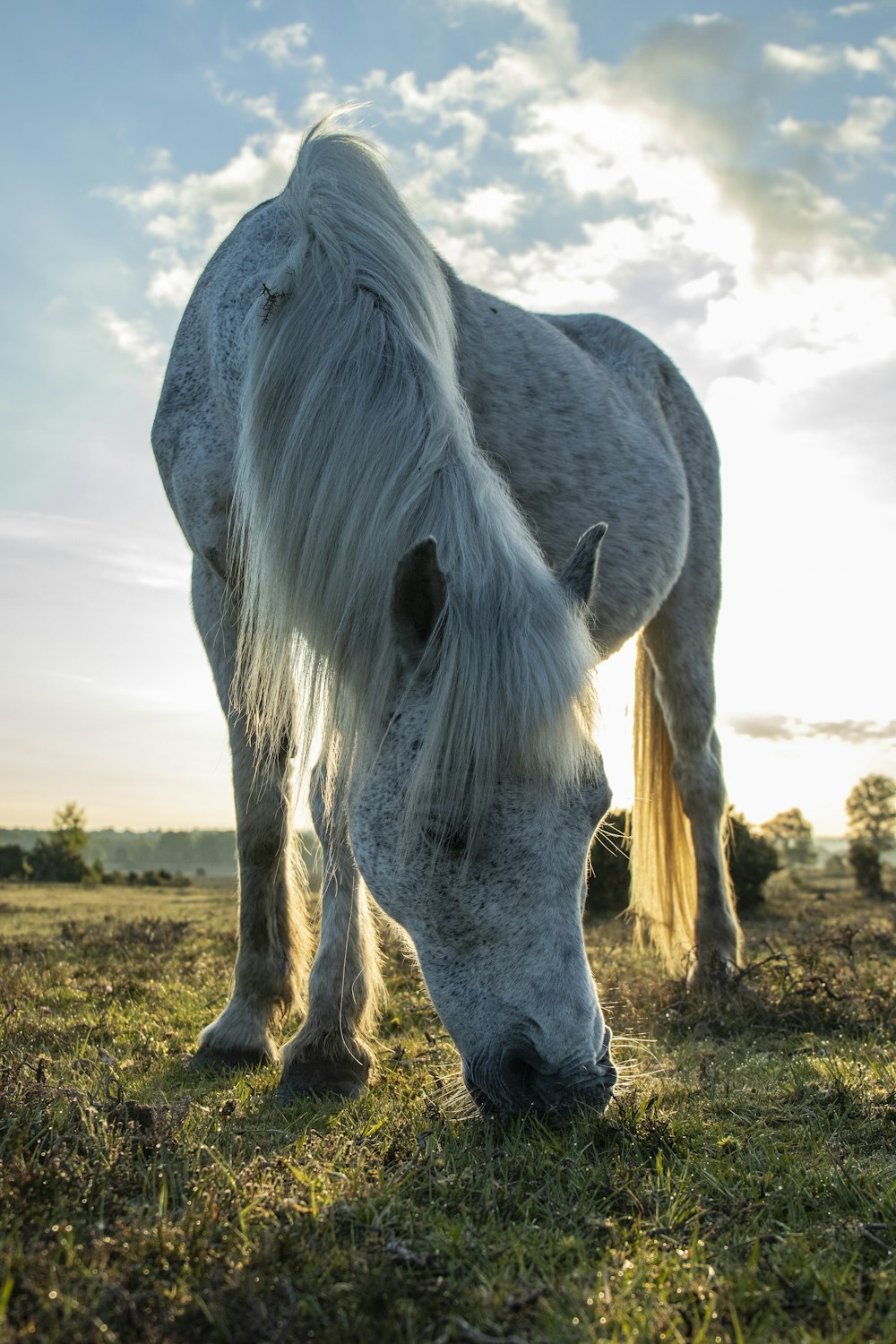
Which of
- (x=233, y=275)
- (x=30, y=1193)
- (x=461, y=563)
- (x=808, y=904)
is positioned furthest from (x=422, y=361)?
(x=808, y=904)

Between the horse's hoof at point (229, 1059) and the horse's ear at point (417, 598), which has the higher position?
the horse's ear at point (417, 598)

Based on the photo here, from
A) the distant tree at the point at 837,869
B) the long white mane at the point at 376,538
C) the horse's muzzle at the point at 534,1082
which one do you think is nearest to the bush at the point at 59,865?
the distant tree at the point at 837,869

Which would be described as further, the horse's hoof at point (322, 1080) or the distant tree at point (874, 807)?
the distant tree at point (874, 807)

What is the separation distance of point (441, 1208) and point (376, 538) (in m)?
1.61

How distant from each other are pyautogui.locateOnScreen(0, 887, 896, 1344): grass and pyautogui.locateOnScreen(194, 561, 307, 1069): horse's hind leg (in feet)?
1.76

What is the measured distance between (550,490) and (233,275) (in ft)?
5.11

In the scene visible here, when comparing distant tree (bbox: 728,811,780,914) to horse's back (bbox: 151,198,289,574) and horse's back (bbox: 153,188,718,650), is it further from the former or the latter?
horse's back (bbox: 151,198,289,574)

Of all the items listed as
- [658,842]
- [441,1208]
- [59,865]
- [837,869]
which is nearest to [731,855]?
[658,842]

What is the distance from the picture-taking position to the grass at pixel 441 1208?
136 centimetres

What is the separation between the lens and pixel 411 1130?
2391 millimetres

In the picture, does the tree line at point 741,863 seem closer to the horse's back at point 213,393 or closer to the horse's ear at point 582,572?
the horse's ear at point 582,572

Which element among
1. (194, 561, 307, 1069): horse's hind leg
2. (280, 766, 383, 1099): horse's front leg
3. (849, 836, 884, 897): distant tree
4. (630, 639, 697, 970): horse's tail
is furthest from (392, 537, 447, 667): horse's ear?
(849, 836, 884, 897): distant tree

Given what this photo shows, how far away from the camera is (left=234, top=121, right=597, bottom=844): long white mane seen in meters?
2.36

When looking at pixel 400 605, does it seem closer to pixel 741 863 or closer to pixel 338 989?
pixel 338 989
